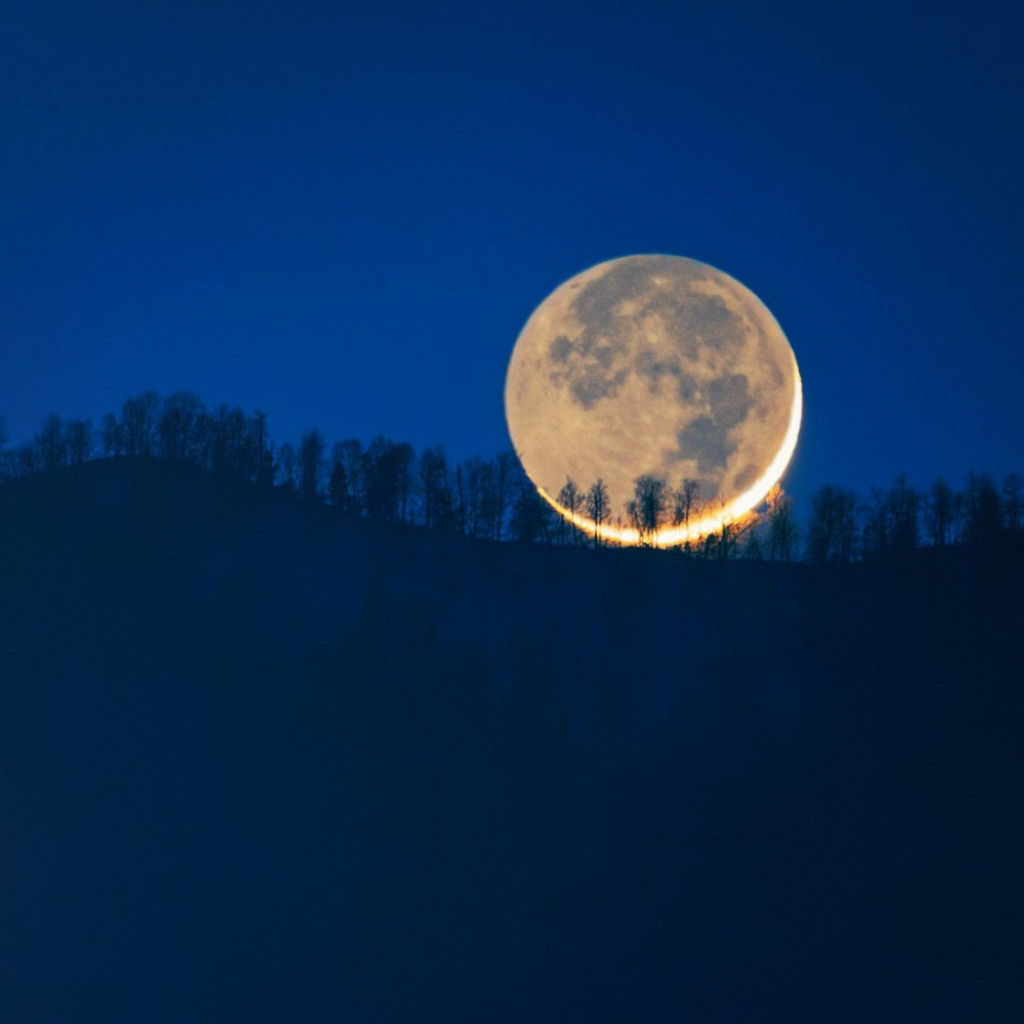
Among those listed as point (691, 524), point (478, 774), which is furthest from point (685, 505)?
point (478, 774)

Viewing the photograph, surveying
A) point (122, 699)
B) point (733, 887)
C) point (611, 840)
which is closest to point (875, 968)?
point (733, 887)

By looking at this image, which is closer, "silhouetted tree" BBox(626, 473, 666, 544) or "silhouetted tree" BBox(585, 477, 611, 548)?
"silhouetted tree" BBox(626, 473, 666, 544)

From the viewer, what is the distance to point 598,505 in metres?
135

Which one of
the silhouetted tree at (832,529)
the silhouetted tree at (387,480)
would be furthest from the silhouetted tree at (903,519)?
the silhouetted tree at (387,480)

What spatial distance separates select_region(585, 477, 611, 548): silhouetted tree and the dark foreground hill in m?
9.52

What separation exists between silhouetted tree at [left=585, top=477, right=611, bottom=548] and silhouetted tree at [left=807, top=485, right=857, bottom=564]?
23107mm

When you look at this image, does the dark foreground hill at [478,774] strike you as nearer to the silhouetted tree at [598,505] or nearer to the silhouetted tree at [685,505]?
the silhouetted tree at [685,505]

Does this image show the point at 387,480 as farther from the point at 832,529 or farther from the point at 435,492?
the point at 832,529

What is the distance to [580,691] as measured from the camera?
361ft

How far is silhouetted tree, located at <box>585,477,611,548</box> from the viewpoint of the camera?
442 feet

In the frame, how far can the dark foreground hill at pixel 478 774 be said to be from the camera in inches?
3027

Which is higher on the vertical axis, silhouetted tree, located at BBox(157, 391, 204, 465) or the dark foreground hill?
silhouetted tree, located at BBox(157, 391, 204, 465)

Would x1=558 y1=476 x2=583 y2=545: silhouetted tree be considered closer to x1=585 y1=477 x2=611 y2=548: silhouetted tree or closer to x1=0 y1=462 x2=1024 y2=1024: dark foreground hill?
x1=585 y1=477 x2=611 y2=548: silhouetted tree

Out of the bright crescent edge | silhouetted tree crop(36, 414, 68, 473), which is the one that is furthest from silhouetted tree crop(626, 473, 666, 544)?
silhouetted tree crop(36, 414, 68, 473)
